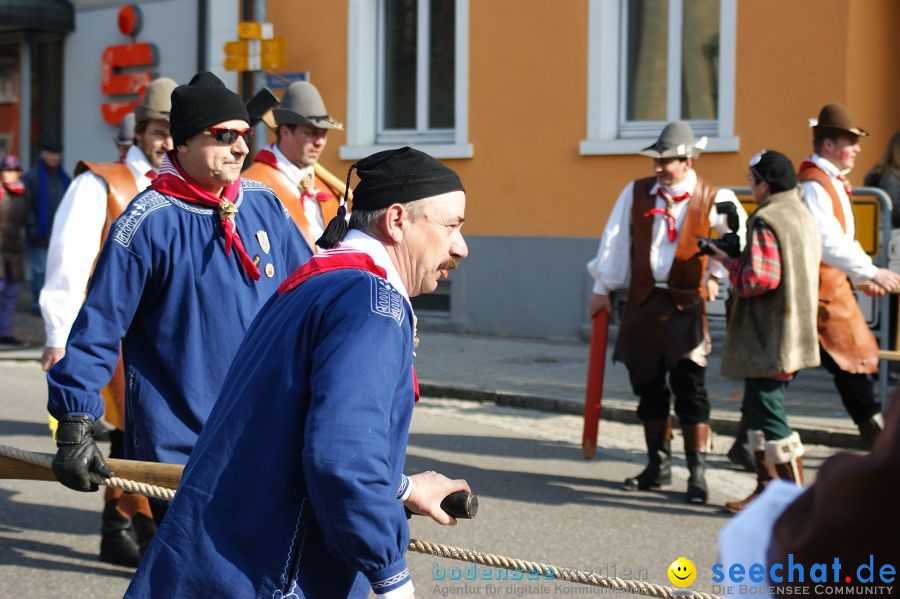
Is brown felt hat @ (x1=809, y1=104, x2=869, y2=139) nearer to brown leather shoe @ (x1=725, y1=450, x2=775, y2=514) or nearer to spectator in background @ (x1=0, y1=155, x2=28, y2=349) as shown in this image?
brown leather shoe @ (x1=725, y1=450, x2=775, y2=514)

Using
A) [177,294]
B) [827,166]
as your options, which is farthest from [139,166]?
[827,166]

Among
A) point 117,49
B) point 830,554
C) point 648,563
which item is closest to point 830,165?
point 648,563

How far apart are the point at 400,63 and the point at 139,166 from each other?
9.28 metres

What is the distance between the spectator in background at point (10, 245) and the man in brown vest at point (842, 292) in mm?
8902

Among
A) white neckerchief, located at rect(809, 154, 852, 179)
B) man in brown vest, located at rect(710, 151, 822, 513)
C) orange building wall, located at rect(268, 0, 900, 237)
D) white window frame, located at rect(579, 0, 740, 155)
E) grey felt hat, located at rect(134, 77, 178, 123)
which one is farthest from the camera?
white window frame, located at rect(579, 0, 740, 155)

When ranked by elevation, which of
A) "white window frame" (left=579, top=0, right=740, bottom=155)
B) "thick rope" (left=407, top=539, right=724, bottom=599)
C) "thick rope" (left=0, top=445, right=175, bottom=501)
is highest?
"white window frame" (left=579, top=0, right=740, bottom=155)

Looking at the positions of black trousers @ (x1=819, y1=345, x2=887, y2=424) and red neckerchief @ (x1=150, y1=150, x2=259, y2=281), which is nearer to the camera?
red neckerchief @ (x1=150, y1=150, x2=259, y2=281)

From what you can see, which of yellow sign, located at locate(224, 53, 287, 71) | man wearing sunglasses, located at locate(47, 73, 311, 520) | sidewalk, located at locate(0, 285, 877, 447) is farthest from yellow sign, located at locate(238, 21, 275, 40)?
man wearing sunglasses, located at locate(47, 73, 311, 520)

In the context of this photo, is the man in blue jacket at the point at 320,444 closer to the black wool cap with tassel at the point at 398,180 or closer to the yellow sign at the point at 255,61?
the black wool cap with tassel at the point at 398,180

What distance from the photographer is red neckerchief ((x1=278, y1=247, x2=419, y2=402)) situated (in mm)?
2582

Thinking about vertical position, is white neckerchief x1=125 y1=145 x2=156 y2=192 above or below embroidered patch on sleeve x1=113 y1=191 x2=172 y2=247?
above

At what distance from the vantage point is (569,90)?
518 inches

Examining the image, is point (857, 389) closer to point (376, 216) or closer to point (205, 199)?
point (205, 199)

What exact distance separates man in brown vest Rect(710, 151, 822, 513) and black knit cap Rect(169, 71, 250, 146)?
3.19 m
